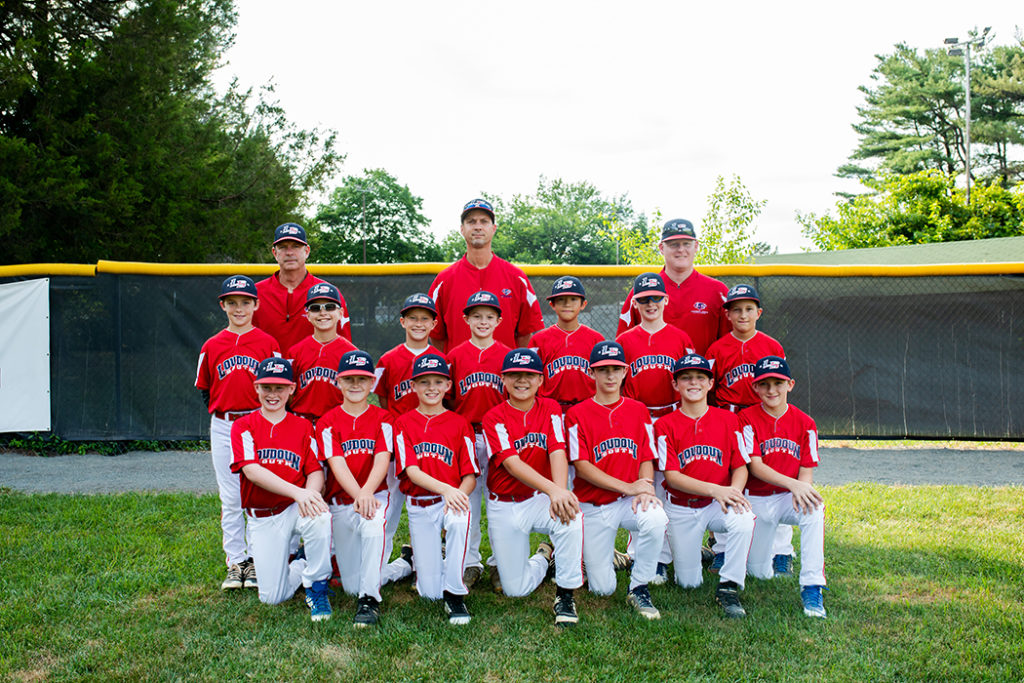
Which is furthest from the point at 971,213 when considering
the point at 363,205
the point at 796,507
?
the point at 363,205

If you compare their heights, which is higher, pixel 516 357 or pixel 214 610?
pixel 516 357

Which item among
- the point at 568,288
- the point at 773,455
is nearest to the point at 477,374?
the point at 568,288

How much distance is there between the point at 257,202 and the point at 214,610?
9.35 meters

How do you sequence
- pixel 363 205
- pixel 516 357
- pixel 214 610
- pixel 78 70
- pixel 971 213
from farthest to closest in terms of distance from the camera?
pixel 363 205
pixel 971 213
pixel 78 70
pixel 516 357
pixel 214 610

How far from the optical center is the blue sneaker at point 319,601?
3.34 meters

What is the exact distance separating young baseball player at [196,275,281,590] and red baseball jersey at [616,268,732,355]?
222cm

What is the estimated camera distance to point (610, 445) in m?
3.70

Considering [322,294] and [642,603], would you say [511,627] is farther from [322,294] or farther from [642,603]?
[322,294]

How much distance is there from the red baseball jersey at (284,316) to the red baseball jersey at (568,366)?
4.32ft

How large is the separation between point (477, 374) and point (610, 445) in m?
0.85

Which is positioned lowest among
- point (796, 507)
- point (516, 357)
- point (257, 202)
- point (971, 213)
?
point (796, 507)

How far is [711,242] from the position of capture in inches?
453

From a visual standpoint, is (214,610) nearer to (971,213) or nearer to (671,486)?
(671,486)

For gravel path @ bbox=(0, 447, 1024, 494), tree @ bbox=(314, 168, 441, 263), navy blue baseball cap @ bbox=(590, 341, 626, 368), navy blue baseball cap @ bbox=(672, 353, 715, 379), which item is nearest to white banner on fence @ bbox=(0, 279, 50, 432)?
gravel path @ bbox=(0, 447, 1024, 494)
